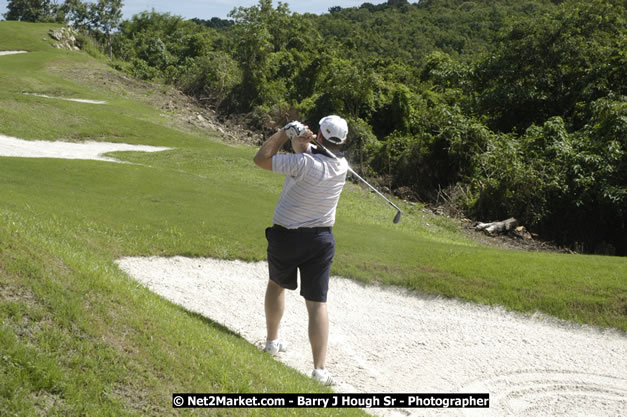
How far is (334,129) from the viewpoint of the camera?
5.86 metres

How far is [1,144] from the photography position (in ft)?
69.2

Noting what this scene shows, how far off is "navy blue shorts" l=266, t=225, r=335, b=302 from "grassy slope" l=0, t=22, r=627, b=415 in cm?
92

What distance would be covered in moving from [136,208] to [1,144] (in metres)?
10.8

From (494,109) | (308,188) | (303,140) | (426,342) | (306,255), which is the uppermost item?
(494,109)

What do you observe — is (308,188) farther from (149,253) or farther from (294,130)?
(149,253)

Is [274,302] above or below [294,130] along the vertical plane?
below

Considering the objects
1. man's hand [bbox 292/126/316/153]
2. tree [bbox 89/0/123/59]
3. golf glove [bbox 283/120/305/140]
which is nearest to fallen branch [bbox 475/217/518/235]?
man's hand [bbox 292/126/316/153]

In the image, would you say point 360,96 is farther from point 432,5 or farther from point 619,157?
point 432,5

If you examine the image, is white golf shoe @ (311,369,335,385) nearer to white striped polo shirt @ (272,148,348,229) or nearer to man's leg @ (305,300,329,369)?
man's leg @ (305,300,329,369)

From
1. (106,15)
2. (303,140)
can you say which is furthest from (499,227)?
(106,15)

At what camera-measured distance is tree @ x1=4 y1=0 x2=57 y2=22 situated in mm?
85875

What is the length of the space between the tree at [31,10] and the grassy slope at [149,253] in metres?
67.1

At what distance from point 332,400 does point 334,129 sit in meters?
2.65

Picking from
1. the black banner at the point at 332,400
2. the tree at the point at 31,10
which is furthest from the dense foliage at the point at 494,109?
the tree at the point at 31,10
